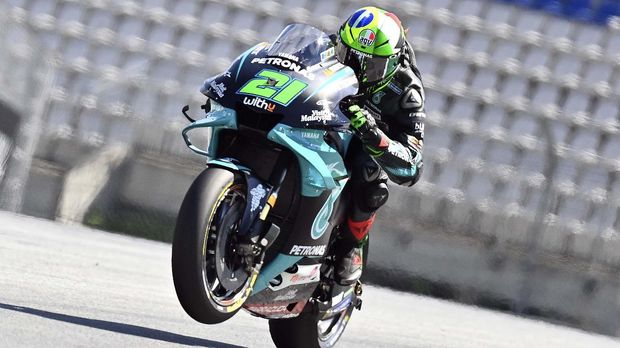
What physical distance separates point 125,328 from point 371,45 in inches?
57.5

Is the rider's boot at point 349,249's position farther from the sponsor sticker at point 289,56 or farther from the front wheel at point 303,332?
the sponsor sticker at point 289,56

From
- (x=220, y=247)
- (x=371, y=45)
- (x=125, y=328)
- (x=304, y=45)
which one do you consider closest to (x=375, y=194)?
(x=371, y=45)

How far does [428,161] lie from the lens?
10.6 m

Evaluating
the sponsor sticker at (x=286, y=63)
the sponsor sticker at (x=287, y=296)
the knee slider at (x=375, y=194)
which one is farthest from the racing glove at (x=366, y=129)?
the sponsor sticker at (x=287, y=296)

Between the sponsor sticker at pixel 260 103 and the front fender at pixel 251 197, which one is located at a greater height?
the sponsor sticker at pixel 260 103

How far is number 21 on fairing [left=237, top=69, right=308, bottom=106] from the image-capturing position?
4.26 metres

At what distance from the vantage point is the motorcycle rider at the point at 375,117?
468 centimetres

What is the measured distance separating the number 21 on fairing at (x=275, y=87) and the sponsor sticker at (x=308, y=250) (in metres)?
0.59

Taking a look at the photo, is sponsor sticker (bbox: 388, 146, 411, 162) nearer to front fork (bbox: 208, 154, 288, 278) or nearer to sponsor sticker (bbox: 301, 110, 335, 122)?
sponsor sticker (bbox: 301, 110, 335, 122)

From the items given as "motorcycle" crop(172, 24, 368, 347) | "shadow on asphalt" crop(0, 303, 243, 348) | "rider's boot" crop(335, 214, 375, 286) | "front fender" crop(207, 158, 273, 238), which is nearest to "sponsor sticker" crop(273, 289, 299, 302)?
"motorcycle" crop(172, 24, 368, 347)

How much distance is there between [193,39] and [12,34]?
2.66 meters

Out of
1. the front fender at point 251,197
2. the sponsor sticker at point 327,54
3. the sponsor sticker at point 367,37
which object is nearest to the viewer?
the front fender at point 251,197

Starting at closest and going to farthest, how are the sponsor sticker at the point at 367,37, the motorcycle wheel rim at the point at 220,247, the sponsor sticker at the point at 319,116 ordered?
the motorcycle wheel rim at the point at 220,247
the sponsor sticker at the point at 319,116
the sponsor sticker at the point at 367,37

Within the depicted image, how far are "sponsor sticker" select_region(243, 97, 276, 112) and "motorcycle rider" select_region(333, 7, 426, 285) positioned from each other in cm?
38
